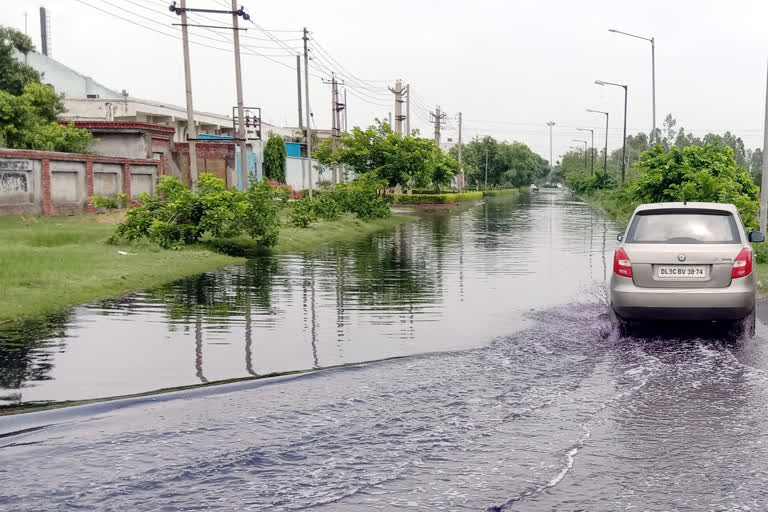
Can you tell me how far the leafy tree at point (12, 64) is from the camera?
47000mm

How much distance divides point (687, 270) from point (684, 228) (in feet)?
2.20

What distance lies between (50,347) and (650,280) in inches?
265

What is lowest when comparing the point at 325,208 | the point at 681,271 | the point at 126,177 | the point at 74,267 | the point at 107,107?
the point at 74,267

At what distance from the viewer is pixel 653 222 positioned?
30.8 feet

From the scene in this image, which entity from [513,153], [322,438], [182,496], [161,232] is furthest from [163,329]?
[513,153]

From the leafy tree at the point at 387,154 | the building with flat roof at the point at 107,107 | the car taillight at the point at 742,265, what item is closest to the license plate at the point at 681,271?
the car taillight at the point at 742,265

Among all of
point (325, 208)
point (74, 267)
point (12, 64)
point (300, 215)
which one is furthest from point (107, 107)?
point (74, 267)

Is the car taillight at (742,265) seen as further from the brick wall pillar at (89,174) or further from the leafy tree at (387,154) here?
the leafy tree at (387,154)

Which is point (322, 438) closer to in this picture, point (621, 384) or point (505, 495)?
point (505, 495)

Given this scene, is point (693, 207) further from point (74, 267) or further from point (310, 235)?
point (310, 235)

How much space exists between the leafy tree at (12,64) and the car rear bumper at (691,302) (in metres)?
45.7

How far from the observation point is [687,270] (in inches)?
347

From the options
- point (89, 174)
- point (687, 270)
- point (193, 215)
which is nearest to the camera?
point (687, 270)

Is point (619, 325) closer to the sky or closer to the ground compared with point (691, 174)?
closer to the ground
